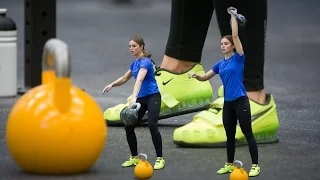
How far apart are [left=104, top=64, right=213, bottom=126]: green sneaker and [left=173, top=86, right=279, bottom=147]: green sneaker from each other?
2.05 ft

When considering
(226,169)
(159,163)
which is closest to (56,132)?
(159,163)

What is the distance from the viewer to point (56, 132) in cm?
724

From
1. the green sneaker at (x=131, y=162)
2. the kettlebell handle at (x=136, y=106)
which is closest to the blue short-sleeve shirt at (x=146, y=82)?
the kettlebell handle at (x=136, y=106)

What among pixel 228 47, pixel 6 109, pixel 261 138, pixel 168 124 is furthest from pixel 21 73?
pixel 228 47

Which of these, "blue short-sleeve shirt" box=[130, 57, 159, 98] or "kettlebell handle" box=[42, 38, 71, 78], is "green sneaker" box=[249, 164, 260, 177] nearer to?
"blue short-sleeve shirt" box=[130, 57, 159, 98]

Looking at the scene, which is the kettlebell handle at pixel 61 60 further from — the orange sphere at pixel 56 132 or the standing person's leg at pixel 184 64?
the standing person's leg at pixel 184 64

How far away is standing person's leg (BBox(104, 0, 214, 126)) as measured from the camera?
9.30 meters

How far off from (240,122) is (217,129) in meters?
0.94

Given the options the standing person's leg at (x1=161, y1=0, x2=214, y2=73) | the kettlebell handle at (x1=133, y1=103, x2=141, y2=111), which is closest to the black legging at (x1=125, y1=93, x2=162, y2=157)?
the kettlebell handle at (x1=133, y1=103, x2=141, y2=111)

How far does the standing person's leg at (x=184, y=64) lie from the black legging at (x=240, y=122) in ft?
5.33

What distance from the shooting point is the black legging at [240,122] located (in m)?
7.53

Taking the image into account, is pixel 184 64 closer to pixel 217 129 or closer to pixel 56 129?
pixel 217 129

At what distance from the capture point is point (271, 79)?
41.8 ft

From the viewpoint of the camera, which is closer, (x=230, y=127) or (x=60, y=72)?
(x=60, y=72)
